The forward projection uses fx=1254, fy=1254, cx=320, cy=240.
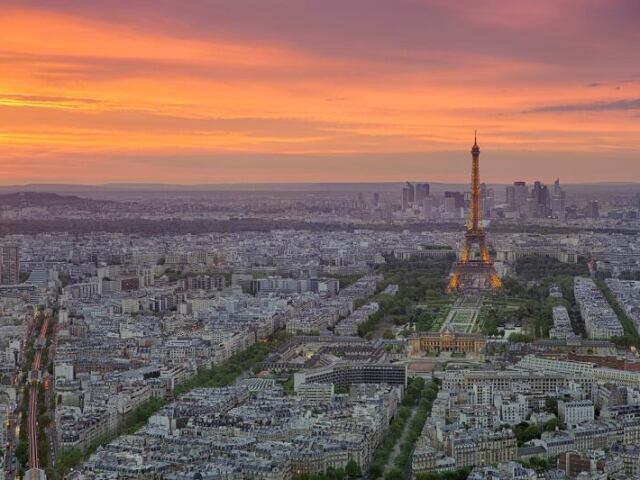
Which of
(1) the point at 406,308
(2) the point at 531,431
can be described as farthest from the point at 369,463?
(1) the point at 406,308

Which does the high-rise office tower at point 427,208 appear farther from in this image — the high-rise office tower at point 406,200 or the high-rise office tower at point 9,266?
the high-rise office tower at point 9,266

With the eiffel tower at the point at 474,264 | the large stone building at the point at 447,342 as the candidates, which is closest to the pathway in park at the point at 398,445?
the large stone building at the point at 447,342

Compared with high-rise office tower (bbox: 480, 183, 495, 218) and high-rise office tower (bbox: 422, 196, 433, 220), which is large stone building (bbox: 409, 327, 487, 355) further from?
high-rise office tower (bbox: 422, 196, 433, 220)

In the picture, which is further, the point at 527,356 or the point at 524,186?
the point at 524,186

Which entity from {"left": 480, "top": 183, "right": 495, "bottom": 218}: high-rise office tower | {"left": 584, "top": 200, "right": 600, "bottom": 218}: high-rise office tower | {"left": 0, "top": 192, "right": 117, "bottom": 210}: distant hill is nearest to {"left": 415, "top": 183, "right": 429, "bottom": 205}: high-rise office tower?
{"left": 480, "top": 183, "right": 495, "bottom": 218}: high-rise office tower

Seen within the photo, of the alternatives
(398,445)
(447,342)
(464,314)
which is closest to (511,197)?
(464,314)

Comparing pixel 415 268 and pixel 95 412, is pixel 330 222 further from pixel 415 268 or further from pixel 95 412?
pixel 95 412

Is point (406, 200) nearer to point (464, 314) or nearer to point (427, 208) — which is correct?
point (427, 208)
